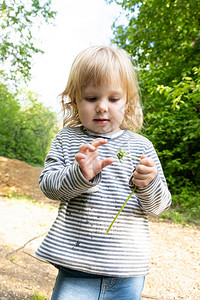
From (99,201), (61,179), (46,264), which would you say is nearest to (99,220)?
(99,201)

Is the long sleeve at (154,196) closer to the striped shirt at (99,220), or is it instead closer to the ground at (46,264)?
the striped shirt at (99,220)

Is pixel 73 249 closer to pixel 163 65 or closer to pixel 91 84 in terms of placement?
pixel 91 84

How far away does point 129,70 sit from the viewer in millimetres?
1148

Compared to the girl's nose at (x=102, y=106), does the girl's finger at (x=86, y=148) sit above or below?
below

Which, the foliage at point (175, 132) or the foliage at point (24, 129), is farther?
the foliage at point (24, 129)

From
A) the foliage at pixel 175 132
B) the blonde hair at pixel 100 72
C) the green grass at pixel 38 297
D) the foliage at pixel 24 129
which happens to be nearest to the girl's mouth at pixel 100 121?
the blonde hair at pixel 100 72

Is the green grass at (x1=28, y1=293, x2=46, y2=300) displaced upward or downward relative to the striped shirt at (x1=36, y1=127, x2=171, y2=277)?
downward

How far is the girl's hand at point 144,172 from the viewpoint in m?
0.88

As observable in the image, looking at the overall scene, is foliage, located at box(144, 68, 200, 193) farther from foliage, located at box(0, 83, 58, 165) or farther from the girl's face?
foliage, located at box(0, 83, 58, 165)

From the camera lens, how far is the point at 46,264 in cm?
279

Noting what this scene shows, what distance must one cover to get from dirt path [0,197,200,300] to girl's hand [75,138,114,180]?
5.43ft

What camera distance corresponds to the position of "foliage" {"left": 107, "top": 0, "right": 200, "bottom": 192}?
5.22 meters

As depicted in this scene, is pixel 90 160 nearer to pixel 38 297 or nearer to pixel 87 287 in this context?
pixel 87 287

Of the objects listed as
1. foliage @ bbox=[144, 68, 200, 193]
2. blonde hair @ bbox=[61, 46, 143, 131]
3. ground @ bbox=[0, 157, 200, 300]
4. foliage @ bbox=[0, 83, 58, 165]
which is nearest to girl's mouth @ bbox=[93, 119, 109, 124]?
blonde hair @ bbox=[61, 46, 143, 131]
